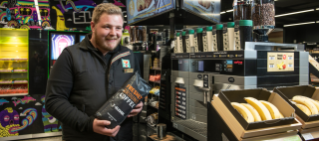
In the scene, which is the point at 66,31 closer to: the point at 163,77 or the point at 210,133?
the point at 163,77

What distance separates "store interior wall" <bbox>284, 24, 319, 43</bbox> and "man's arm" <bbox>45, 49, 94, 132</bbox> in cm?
1405

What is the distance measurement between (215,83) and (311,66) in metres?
0.97

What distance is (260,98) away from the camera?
1382mm

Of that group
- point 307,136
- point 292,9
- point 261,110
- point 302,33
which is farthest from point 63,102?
point 302,33

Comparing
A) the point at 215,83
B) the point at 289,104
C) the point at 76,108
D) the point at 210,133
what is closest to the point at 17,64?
the point at 76,108

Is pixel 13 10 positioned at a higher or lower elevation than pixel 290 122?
higher

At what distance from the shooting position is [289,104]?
3.83 ft

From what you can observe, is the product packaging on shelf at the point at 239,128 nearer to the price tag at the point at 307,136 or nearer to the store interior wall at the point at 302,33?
the price tag at the point at 307,136

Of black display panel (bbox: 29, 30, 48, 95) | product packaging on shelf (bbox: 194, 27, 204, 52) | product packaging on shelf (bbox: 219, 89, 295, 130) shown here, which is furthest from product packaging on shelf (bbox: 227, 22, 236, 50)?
black display panel (bbox: 29, 30, 48, 95)

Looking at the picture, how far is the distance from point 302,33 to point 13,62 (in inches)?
566

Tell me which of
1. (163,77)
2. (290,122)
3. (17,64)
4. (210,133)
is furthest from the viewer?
(17,64)

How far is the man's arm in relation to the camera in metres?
1.46

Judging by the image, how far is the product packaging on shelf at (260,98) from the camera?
3.31 ft

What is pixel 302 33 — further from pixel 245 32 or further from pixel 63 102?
pixel 63 102
